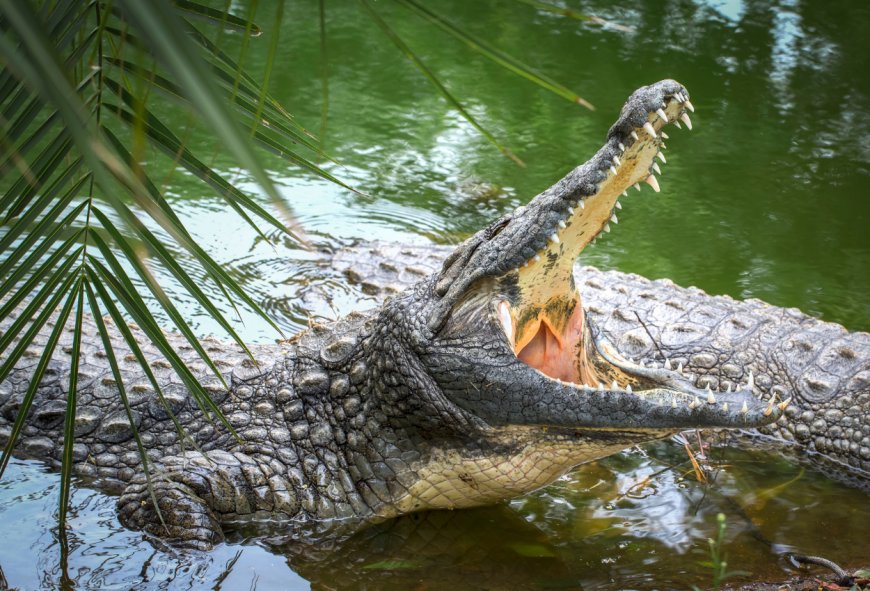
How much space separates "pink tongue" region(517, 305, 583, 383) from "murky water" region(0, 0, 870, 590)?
2.09 feet

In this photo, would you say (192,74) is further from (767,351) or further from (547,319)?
(767,351)

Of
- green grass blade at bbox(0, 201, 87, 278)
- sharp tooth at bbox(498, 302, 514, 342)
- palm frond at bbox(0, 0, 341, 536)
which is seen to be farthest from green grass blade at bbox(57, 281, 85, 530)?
sharp tooth at bbox(498, 302, 514, 342)

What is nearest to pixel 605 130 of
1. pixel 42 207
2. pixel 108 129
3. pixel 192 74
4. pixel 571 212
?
pixel 571 212

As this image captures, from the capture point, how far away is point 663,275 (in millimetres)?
6777

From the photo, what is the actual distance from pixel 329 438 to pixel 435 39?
8.34m

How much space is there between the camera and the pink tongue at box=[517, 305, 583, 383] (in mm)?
4039

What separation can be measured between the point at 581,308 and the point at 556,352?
0.75 ft

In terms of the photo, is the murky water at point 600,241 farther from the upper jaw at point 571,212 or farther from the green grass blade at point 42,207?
the green grass blade at point 42,207

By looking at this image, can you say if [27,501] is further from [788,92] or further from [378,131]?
[788,92]

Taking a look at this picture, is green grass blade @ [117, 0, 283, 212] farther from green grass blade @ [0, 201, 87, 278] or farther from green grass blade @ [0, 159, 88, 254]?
green grass blade @ [0, 201, 87, 278]

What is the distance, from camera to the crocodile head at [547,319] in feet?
11.0

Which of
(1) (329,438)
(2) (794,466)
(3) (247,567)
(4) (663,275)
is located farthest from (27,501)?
(4) (663,275)

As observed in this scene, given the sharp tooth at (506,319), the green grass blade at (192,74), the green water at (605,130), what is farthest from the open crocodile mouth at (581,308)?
the green grass blade at (192,74)

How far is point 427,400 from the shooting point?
145 inches
